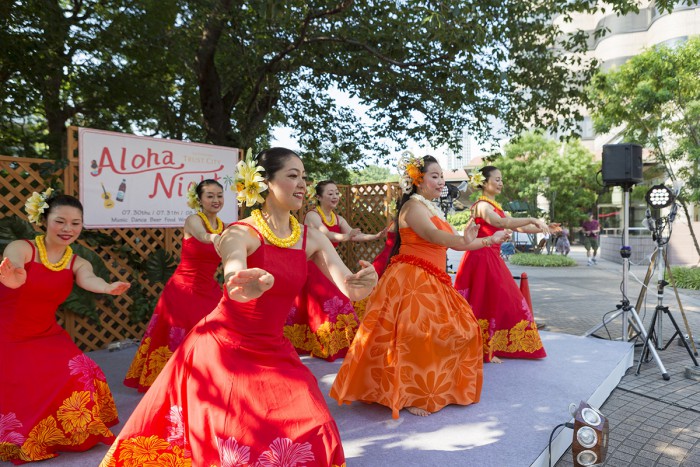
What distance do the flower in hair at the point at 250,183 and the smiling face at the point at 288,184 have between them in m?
0.05

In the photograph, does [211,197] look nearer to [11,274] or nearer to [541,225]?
[11,274]

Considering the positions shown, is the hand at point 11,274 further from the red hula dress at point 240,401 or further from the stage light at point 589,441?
the stage light at point 589,441

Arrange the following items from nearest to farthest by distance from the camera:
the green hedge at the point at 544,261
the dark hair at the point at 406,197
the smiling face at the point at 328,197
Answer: the dark hair at the point at 406,197, the smiling face at the point at 328,197, the green hedge at the point at 544,261

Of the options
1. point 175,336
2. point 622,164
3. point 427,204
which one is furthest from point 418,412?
point 622,164

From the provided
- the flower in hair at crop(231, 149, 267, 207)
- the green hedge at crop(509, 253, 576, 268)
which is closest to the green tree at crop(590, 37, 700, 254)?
the green hedge at crop(509, 253, 576, 268)

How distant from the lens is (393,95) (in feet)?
28.8

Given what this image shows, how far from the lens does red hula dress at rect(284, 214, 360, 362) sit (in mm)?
4926

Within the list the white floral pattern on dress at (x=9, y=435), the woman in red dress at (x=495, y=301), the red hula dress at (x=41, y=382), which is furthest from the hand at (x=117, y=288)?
the woman in red dress at (x=495, y=301)

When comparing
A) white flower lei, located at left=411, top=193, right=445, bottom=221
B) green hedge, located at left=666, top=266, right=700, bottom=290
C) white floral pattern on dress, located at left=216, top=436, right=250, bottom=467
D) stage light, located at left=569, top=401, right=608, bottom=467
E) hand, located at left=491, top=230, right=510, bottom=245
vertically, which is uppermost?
white flower lei, located at left=411, top=193, right=445, bottom=221

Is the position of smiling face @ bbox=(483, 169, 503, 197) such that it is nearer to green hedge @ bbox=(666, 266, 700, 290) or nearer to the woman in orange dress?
the woman in orange dress

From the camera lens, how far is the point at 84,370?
2906mm

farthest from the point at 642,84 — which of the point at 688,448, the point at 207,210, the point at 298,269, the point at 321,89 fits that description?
the point at 298,269

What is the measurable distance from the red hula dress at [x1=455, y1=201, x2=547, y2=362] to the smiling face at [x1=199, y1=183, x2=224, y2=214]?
234cm

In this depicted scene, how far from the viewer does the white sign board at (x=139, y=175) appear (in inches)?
199
